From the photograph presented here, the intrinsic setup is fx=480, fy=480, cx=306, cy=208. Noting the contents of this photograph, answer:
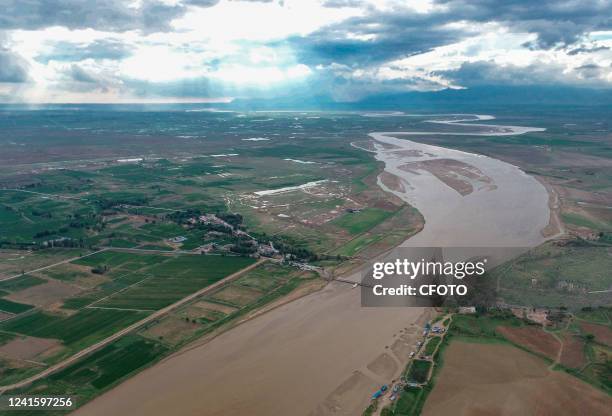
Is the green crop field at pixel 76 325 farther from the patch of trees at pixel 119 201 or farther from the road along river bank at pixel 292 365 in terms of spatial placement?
the patch of trees at pixel 119 201

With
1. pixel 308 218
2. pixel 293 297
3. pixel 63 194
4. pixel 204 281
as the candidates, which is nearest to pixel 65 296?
pixel 204 281

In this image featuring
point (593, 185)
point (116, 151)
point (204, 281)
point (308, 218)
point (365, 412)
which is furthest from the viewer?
point (116, 151)

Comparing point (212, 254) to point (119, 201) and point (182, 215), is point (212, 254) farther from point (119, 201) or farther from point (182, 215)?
point (119, 201)

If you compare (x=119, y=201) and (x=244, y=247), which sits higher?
(x=119, y=201)

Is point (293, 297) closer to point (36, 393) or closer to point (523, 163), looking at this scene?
point (36, 393)

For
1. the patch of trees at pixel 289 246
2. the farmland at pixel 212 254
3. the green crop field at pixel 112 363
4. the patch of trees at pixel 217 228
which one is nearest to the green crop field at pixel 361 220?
the farmland at pixel 212 254

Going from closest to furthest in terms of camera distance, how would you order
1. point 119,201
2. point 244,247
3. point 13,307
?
point 13,307 → point 244,247 → point 119,201

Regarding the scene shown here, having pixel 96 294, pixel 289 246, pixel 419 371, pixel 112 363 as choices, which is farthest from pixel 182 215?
pixel 419 371

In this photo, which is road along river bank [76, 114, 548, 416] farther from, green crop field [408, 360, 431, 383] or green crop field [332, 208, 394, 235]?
green crop field [332, 208, 394, 235]

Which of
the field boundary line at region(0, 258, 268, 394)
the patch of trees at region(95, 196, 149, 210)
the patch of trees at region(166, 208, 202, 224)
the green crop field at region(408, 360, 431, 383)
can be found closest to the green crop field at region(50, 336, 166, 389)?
the field boundary line at region(0, 258, 268, 394)
